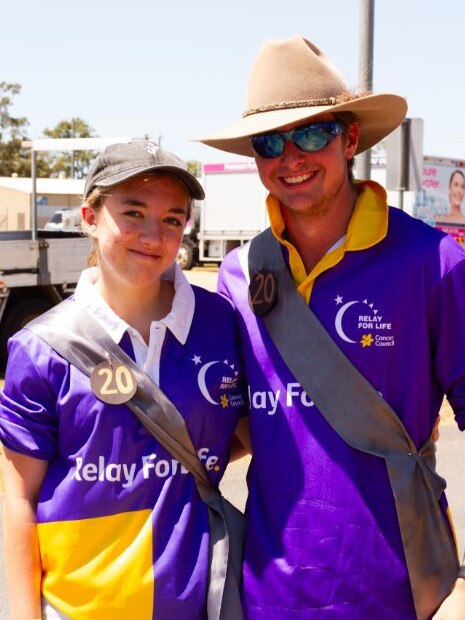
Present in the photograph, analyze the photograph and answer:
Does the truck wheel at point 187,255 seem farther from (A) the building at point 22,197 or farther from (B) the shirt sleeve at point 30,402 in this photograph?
(B) the shirt sleeve at point 30,402

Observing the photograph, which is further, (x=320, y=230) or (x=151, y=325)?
(x=320, y=230)

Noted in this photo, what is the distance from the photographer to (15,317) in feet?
34.9

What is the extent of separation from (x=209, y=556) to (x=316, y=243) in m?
0.88

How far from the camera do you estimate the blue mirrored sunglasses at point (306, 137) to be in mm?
2461

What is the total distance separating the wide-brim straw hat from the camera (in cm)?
247

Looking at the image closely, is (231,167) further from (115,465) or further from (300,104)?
(115,465)

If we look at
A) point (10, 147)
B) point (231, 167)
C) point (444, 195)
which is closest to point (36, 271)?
point (444, 195)

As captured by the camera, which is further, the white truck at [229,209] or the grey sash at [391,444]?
the white truck at [229,209]

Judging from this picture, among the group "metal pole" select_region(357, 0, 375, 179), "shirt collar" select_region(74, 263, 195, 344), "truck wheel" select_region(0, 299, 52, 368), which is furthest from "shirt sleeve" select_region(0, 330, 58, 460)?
"truck wheel" select_region(0, 299, 52, 368)

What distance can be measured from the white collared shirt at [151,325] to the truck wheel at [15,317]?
8.40 meters

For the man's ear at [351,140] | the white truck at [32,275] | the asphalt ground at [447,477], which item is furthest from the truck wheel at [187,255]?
the man's ear at [351,140]

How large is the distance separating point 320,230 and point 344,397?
0.48 metres

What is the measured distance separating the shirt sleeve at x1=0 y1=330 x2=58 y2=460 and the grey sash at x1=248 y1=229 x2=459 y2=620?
2.02 feet

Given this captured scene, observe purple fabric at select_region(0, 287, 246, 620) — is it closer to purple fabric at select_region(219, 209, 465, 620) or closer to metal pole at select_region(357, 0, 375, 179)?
purple fabric at select_region(219, 209, 465, 620)
